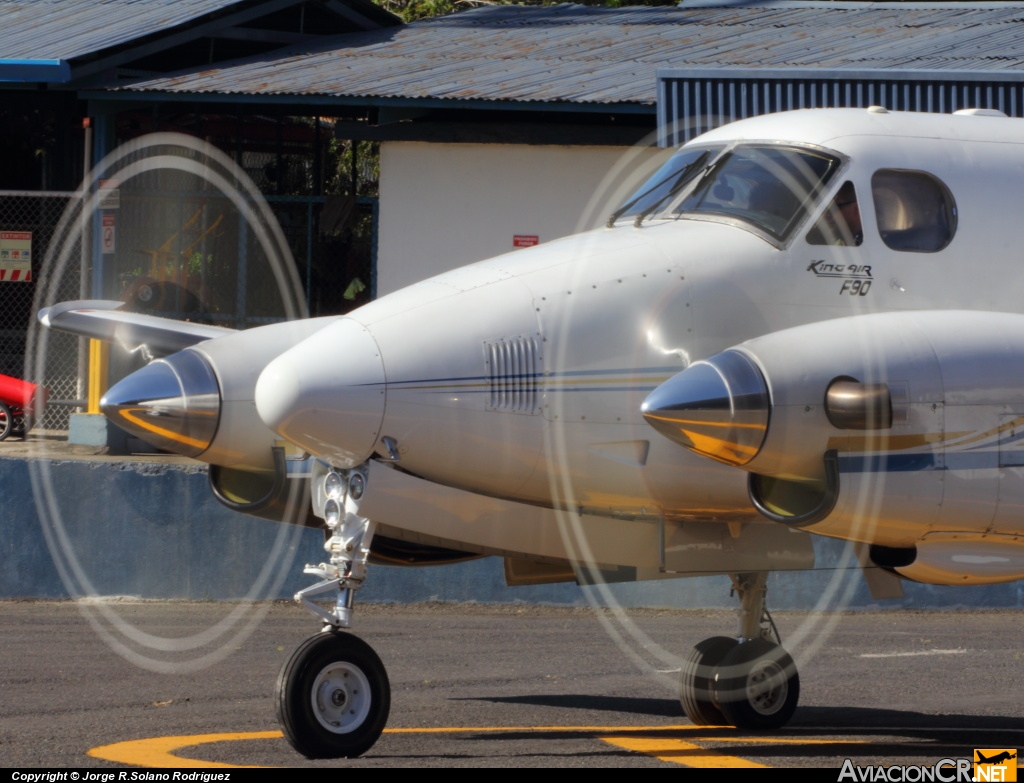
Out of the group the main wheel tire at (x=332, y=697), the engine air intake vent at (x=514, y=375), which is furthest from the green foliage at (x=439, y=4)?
the main wheel tire at (x=332, y=697)

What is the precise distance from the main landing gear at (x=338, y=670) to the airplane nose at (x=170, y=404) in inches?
33.0

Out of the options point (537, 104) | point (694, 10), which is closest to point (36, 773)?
point (537, 104)

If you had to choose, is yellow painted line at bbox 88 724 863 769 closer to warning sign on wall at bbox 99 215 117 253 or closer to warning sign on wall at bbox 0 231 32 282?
warning sign on wall at bbox 99 215 117 253

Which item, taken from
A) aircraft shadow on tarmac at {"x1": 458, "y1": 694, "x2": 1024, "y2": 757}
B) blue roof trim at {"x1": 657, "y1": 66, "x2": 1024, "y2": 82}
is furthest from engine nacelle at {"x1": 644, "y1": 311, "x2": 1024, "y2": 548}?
blue roof trim at {"x1": 657, "y1": 66, "x2": 1024, "y2": 82}

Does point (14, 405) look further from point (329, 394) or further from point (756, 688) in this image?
point (329, 394)

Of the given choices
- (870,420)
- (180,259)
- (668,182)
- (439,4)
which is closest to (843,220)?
(668,182)

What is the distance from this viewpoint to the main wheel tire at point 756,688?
8.89 m

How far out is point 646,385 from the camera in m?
7.05

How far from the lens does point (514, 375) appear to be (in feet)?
22.5

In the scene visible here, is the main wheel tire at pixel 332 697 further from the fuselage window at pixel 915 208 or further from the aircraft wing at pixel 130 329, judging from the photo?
the fuselage window at pixel 915 208

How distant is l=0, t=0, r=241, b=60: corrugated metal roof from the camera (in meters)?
16.9

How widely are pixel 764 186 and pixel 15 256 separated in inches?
452

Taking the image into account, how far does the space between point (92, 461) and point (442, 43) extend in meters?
8.60

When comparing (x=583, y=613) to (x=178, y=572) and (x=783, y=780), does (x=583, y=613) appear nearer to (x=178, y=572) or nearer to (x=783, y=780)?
(x=178, y=572)
